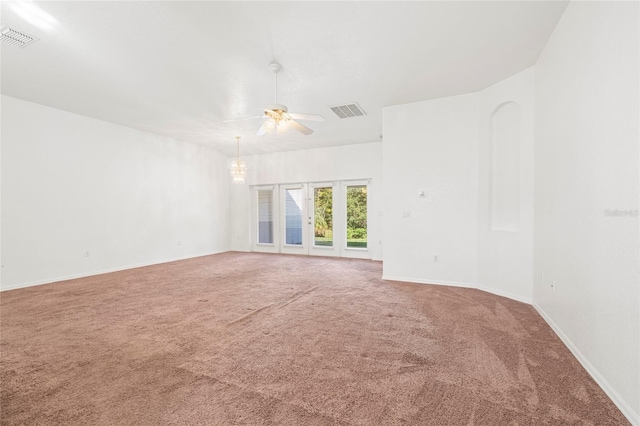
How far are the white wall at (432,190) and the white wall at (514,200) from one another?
13cm

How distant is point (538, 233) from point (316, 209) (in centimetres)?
562

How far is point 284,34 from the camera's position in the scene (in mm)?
2998

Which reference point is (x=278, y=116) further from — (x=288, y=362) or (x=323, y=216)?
(x=323, y=216)

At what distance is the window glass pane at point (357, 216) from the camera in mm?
7777

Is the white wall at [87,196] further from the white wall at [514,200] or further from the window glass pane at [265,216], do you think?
the white wall at [514,200]

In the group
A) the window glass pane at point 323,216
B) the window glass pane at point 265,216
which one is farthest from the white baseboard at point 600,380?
the window glass pane at point 265,216

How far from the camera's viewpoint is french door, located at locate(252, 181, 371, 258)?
309 inches

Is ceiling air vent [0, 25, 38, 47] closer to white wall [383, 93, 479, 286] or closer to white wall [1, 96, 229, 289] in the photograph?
white wall [1, 96, 229, 289]

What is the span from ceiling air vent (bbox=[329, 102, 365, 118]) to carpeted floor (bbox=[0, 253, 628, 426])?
3247 mm

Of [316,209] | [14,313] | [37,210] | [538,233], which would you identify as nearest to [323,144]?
[316,209]

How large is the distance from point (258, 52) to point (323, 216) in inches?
212

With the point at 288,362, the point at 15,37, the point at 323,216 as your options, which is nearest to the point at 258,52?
the point at 15,37

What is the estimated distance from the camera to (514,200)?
4.15 metres

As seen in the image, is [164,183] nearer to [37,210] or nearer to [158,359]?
[37,210]
